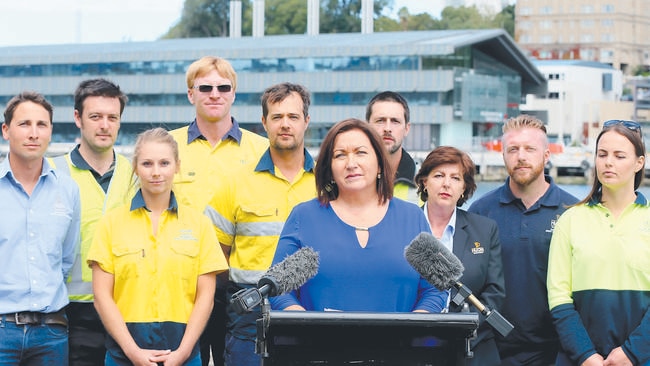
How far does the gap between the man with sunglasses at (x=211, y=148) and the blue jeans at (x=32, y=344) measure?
0.98 meters

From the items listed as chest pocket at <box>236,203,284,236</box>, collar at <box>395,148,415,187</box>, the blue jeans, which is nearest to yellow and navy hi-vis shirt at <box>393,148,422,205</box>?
collar at <box>395,148,415,187</box>

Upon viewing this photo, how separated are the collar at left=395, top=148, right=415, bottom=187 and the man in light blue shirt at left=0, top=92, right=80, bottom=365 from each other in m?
1.88

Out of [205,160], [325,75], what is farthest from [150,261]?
[325,75]

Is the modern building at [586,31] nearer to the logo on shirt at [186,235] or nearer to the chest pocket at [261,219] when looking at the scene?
the chest pocket at [261,219]

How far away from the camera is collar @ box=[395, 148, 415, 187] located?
5836 mm

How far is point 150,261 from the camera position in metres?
4.75

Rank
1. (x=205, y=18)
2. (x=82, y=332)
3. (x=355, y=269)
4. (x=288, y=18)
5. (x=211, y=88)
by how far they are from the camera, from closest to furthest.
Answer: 1. (x=355, y=269)
2. (x=82, y=332)
3. (x=211, y=88)
4. (x=288, y=18)
5. (x=205, y=18)

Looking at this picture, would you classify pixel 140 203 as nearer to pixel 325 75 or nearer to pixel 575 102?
pixel 325 75

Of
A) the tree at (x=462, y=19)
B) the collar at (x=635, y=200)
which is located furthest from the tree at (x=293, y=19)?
the collar at (x=635, y=200)

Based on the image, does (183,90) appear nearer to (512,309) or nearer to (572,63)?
(572,63)

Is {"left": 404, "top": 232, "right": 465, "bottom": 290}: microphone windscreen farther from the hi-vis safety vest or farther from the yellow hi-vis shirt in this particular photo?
the hi-vis safety vest

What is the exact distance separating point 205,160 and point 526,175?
177 cm

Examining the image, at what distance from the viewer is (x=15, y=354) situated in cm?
474

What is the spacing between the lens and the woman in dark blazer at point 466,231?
4984mm
